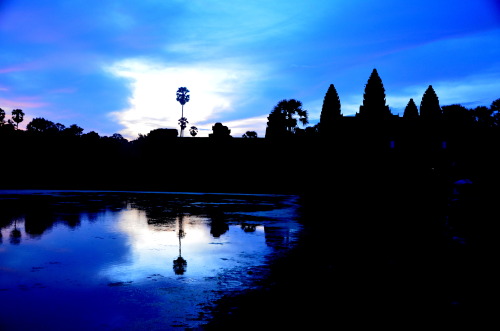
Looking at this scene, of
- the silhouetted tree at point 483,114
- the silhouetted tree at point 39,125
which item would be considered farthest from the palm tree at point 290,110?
the silhouetted tree at point 39,125

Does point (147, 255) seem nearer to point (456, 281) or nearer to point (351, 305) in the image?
point (351, 305)

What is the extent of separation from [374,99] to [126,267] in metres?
60.3

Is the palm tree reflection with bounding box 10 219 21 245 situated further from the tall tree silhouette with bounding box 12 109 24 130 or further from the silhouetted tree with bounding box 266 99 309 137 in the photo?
the tall tree silhouette with bounding box 12 109 24 130

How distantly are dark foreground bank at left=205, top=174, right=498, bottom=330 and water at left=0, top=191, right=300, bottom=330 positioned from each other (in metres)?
0.59

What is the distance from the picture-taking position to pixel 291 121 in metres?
76.3

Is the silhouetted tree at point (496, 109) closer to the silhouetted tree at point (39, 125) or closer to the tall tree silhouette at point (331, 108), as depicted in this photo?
the tall tree silhouette at point (331, 108)

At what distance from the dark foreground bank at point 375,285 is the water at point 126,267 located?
590mm

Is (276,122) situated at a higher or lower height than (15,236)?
higher

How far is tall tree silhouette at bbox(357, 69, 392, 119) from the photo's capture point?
62.4 metres

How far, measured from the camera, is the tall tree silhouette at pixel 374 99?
2457 inches

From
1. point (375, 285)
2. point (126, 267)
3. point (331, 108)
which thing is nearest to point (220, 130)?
point (331, 108)

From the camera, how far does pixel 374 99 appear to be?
205 ft

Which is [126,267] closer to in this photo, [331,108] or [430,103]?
[331,108]

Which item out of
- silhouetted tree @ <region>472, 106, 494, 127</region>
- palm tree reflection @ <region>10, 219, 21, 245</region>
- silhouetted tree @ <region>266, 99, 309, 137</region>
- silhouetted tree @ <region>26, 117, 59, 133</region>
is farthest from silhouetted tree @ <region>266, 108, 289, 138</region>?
silhouetted tree @ <region>26, 117, 59, 133</region>
